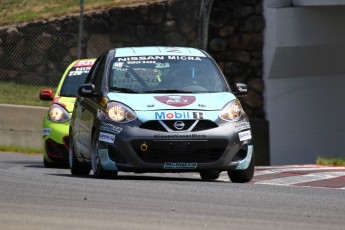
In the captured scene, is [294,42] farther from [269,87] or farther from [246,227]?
[246,227]

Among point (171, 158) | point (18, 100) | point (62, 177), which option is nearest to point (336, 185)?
point (171, 158)

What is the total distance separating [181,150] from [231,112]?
2.34 ft

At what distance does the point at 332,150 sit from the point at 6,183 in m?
11.8

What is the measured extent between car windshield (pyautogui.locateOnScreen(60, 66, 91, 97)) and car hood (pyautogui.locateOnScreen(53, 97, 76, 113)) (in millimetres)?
191

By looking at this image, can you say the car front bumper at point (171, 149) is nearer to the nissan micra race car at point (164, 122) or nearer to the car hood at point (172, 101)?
the nissan micra race car at point (164, 122)

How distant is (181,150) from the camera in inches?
570

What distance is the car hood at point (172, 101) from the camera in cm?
1454

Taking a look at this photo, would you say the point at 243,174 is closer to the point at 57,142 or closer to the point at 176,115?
the point at 176,115

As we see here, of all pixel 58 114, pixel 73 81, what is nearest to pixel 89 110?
pixel 58 114

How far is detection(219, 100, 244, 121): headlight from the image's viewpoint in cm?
1461

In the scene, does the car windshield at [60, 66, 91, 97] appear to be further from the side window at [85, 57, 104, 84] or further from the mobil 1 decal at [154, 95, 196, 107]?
the mobil 1 decal at [154, 95, 196, 107]

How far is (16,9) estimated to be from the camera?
29172mm

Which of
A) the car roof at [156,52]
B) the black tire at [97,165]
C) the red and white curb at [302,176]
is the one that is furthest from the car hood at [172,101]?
the red and white curb at [302,176]

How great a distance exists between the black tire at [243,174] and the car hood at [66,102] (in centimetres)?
421
